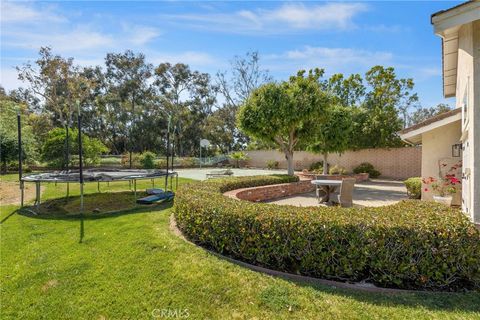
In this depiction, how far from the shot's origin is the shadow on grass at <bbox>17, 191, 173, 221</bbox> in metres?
7.03

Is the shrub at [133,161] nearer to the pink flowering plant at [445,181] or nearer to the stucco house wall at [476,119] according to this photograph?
the pink flowering plant at [445,181]


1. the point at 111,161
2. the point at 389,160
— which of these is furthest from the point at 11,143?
the point at 389,160

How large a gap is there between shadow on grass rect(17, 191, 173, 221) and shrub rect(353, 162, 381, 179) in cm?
1510

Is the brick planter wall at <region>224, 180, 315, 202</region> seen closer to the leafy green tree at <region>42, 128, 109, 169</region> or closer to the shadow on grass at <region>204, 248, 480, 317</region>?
the shadow on grass at <region>204, 248, 480, 317</region>

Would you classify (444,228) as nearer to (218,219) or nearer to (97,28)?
(218,219)

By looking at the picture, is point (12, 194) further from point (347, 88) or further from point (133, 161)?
point (347, 88)

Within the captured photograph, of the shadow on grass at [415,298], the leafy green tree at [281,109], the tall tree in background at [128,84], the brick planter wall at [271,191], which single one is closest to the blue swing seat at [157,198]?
the brick planter wall at [271,191]

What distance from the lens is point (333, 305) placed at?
3.00 metres

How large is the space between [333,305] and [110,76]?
134 ft

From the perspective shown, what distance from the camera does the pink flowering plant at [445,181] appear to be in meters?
6.94

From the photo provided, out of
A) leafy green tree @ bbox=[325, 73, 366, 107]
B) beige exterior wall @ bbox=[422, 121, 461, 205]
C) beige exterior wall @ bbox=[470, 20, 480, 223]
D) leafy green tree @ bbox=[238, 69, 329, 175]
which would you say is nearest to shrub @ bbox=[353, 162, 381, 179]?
leafy green tree @ bbox=[325, 73, 366, 107]

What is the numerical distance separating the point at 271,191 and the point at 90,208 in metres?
5.89

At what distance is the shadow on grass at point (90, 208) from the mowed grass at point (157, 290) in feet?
5.75

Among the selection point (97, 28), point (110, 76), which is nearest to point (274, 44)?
point (97, 28)
